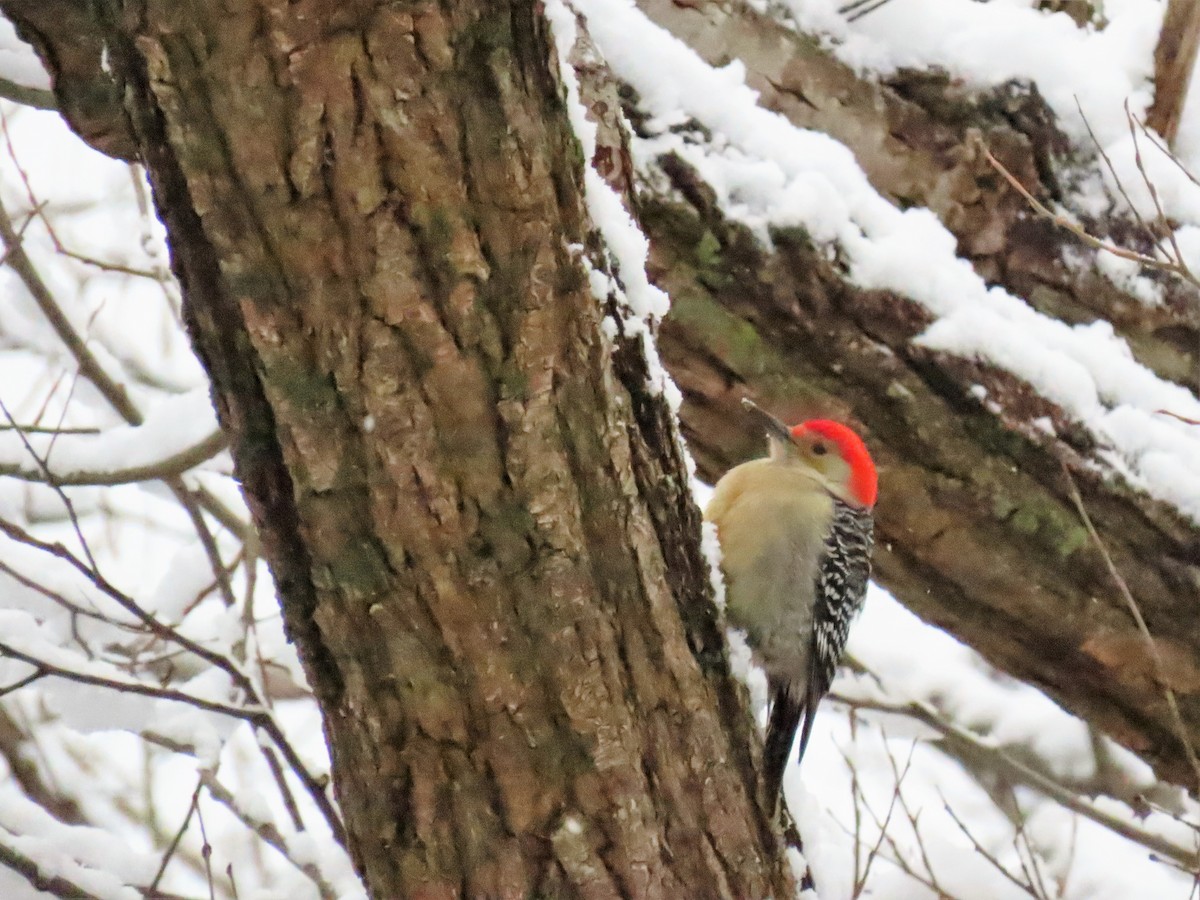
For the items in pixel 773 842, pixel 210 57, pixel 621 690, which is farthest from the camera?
pixel 773 842

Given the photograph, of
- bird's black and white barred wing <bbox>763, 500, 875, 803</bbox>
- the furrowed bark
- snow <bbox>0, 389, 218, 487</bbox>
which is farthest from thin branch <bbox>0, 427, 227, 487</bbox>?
bird's black and white barred wing <bbox>763, 500, 875, 803</bbox>

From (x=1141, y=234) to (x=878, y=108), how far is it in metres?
0.92

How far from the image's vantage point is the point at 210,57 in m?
1.51

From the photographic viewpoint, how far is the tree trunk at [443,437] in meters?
1.55

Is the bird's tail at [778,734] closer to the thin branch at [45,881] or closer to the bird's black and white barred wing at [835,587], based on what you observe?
the bird's black and white barred wing at [835,587]

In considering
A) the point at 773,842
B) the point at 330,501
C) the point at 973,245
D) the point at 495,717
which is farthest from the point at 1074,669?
the point at 330,501

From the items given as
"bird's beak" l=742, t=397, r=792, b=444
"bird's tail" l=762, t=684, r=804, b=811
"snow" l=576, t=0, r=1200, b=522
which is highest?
"snow" l=576, t=0, r=1200, b=522

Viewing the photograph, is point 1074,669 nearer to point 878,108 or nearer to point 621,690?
point 878,108

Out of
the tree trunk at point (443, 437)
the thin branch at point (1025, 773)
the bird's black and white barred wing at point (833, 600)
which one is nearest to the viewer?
the tree trunk at point (443, 437)

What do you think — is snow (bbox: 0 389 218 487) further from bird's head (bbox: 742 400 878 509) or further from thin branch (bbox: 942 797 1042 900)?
thin branch (bbox: 942 797 1042 900)

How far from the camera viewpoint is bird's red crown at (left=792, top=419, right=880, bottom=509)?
126 inches

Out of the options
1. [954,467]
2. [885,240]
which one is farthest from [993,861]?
[885,240]

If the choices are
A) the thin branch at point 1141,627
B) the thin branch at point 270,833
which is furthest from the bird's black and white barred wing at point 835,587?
the thin branch at point 270,833

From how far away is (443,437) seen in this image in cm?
167
